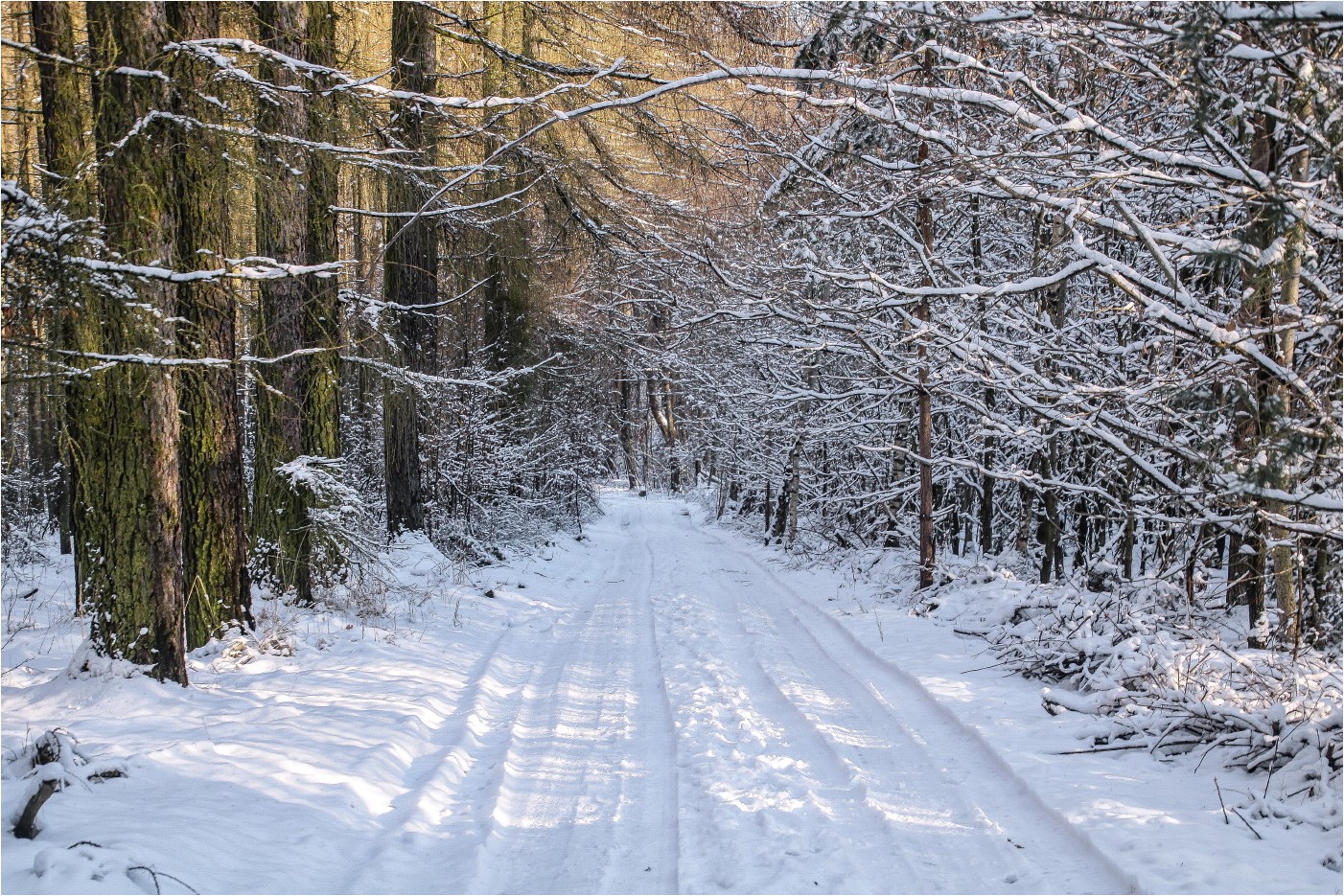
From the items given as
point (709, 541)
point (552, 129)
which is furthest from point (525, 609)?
point (709, 541)

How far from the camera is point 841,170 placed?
9.88 m

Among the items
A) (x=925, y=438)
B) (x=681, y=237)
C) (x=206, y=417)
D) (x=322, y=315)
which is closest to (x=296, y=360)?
(x=322, y=315)

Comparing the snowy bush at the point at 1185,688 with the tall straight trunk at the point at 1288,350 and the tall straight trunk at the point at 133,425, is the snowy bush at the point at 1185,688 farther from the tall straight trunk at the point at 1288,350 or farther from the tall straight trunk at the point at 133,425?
the tall straight trunk at the point at 133,425

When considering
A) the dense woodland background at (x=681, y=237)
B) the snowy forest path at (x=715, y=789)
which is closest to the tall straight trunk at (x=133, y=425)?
the dense woodland background at (x=681, y=237)

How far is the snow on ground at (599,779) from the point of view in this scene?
11.6 feet

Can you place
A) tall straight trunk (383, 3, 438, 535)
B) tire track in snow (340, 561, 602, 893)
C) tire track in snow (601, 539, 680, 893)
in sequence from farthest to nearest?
1. tall straight trunk (383, 3, 438, 535)
2. tire track in snow (340, 561, 602, 893)
3. tire track in snow (601, 539, 680, 893)

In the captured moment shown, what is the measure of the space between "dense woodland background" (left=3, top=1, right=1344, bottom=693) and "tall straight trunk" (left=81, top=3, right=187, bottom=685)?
23 mm

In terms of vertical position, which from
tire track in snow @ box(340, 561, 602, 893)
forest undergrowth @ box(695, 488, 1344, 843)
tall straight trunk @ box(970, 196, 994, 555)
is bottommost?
tire track in snow @ box(340, 561, 602, 893)

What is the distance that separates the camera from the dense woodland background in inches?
168

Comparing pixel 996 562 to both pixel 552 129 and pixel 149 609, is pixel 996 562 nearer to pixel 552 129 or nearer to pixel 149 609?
pixel 552 129

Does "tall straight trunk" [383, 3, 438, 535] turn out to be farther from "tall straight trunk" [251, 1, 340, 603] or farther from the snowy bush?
the snowy bush

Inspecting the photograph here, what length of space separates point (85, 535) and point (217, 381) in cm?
167

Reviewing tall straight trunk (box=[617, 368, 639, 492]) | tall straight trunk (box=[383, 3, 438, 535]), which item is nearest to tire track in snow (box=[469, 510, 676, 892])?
tall straight trunk (box=[383, 3, 438, 535])

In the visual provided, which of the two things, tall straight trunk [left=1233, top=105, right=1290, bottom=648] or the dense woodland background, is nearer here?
tall straight trunk [left=1233, top=105, right=1290, bottom=648]
